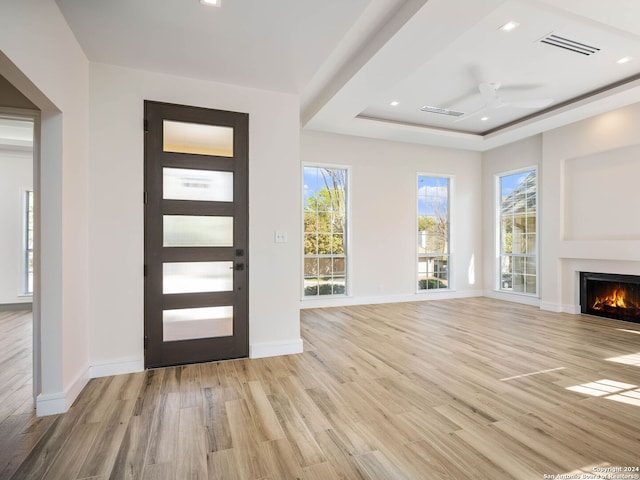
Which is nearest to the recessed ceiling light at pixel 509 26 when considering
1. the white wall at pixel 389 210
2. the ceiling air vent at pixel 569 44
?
the ceiling air vent at pixel 569 44

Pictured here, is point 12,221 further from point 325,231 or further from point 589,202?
point 589,202

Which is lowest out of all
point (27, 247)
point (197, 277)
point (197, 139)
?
point (197, 277)

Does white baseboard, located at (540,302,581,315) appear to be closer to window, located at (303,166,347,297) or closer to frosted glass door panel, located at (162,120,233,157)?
window, located at (303,166,347,297)

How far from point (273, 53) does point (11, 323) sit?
566 cm

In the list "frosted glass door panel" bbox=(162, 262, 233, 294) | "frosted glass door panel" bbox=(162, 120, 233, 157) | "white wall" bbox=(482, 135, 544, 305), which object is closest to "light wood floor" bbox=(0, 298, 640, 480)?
"frosted glass door panel" bbox=(162, 262, 233, 294)

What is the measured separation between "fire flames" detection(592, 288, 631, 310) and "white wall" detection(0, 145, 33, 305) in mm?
10060

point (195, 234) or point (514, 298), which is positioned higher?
point (195, 234)

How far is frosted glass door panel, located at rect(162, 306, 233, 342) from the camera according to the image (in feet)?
10.6

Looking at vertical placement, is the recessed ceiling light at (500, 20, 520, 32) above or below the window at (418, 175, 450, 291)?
above

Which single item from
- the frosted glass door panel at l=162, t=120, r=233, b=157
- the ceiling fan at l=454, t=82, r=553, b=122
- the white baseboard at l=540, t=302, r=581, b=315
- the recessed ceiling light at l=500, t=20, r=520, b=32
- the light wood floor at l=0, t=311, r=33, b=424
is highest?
the recessed ceiling light at l=500, t=20, r=520, b=32

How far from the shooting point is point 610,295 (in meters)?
Result: 5.45

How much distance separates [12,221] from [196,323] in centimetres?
530

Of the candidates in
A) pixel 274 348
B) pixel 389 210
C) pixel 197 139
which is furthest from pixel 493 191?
→ pixel 197 139

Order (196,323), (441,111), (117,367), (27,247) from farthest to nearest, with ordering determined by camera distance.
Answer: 1. (27,247)
2. (441,111)
3. (196,323)
4. (117,367)
